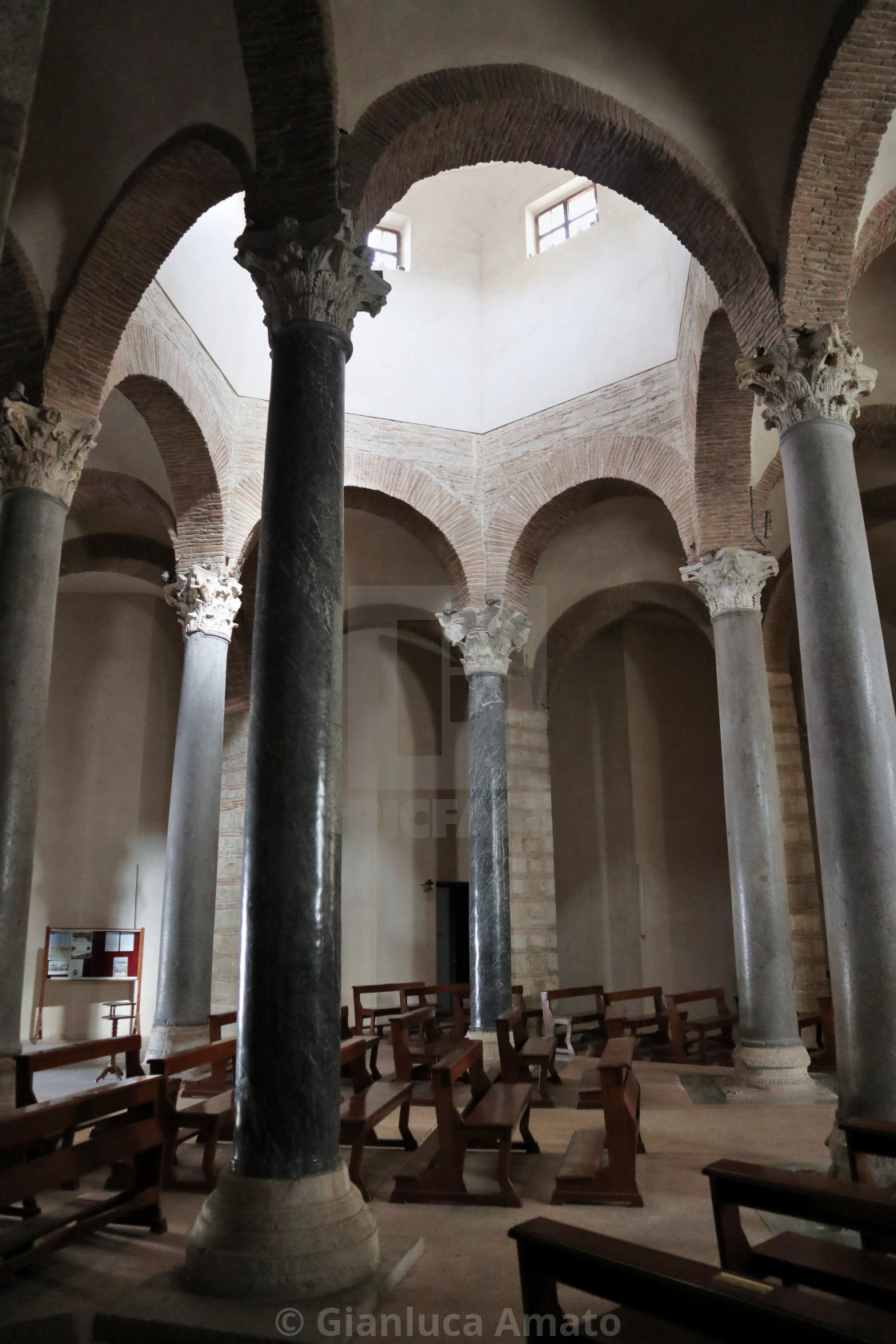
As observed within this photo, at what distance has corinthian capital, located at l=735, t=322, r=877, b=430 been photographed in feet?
19.1

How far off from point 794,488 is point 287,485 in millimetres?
3241

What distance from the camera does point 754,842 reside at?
845cm

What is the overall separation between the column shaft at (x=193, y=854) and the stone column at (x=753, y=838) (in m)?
5.07

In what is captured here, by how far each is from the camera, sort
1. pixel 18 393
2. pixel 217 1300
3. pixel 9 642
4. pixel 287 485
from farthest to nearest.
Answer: pixel 18 393 → pixel 9 642 → pixel 287 485 → pixel 217 1300

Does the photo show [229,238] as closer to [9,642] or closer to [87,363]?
[87,363]

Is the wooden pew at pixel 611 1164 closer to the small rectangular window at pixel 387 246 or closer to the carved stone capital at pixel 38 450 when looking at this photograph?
the carved stone capital at pixel 38 450

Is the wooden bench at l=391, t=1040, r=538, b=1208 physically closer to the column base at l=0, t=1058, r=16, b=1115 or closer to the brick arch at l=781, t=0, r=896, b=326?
the column base at l=0, t=1058, r=16, b=1115

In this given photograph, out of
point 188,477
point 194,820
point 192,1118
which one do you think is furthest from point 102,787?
point 192,1118

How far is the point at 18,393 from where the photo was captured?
6633 mm

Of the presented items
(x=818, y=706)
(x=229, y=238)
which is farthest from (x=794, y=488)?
(x=229, y=238)

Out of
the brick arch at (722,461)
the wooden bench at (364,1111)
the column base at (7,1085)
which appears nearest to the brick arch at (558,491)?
the brick arch at (722,461)

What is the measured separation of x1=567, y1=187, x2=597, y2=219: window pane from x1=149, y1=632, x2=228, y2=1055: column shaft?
7586mm

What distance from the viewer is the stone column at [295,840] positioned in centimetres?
341

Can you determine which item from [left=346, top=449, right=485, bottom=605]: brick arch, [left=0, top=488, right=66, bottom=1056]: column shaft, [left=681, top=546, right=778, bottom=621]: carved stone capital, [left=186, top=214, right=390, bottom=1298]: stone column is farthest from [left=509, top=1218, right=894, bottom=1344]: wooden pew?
[left=346, top=449, right=485, bottom=605]: brick arch
